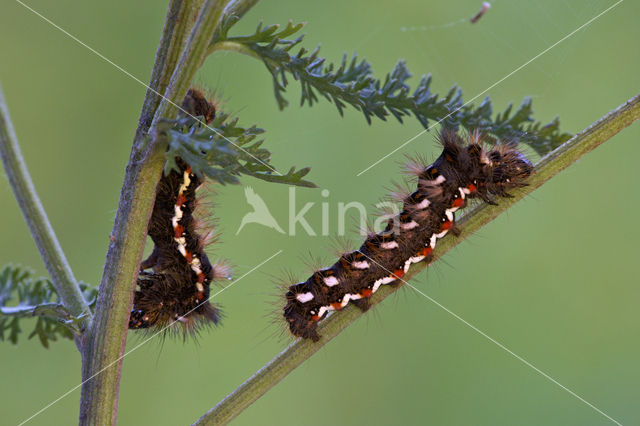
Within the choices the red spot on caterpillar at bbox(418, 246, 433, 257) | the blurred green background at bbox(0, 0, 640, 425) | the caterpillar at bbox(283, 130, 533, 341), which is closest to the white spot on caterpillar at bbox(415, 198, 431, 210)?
the caterpillar at bbox(283, 130, 533, 341)

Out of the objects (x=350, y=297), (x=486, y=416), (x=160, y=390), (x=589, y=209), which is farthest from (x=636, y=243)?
(x=160, y=390)

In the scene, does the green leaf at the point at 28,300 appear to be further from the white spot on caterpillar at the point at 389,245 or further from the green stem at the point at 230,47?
the white spot on caterpillar at the point at 389,245

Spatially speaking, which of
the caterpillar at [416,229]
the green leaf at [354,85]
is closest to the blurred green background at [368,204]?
the caterpillar at [416,229]

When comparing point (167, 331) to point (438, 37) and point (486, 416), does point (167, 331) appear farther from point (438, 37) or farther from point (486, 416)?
point (438, 37)

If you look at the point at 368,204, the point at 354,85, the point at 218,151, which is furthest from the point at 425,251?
the point at 368,204

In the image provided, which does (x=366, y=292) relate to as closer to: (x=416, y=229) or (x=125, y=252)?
(x=416, y=229)

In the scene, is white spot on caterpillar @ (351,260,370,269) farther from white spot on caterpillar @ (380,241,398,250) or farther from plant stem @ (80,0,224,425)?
plant stem @ (80,0,224,425)
